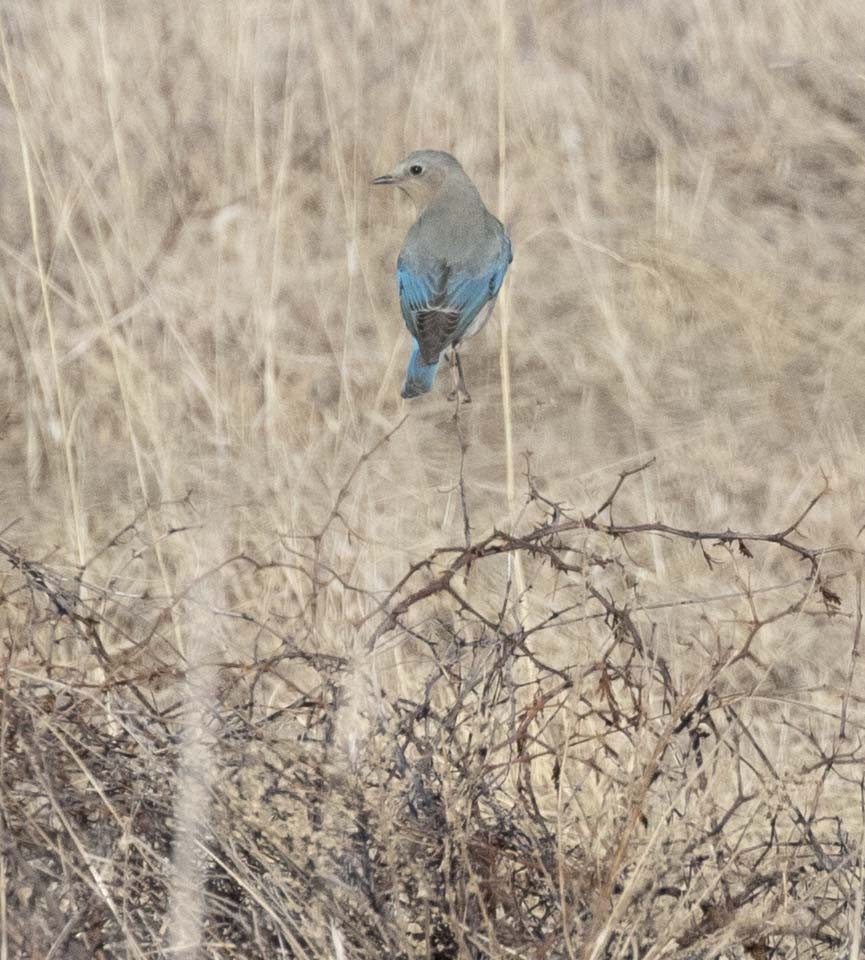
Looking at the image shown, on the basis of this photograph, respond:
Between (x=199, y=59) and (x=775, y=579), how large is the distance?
3.00 metres

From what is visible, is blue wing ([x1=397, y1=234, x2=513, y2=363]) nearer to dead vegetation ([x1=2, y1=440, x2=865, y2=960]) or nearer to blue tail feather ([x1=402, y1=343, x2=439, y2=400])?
blue tail feather ([x1=402, y1=343, x2=439, y2=400])

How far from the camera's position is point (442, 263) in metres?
4.21

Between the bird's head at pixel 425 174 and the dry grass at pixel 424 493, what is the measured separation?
251 millimetres

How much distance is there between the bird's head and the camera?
4402mm

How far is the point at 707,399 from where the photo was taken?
17.7 feet

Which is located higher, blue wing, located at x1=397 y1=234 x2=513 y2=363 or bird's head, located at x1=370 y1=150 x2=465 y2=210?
bird's head, located at x1=370 y1=150 x2=465 y2=210

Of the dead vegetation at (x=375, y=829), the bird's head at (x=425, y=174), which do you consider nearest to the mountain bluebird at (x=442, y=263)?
the bird's head at (x=425, y=174)

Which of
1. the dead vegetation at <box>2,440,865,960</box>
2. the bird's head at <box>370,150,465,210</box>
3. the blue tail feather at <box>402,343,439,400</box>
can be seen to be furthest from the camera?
the bird's head at <box>370,150,465,210</box>

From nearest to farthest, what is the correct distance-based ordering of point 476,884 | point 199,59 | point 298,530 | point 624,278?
point 476,884 < point 298,530 < point 624,278 < point 199,59

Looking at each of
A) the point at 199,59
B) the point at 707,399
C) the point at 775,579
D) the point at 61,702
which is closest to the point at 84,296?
the point at 199,59

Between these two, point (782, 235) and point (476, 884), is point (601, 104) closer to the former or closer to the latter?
point (782, 235)

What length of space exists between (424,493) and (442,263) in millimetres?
668

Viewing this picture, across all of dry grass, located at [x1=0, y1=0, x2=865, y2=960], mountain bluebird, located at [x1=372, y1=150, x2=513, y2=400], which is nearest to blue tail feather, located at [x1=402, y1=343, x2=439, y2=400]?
mountain bluebird, located at [x1=372, y1=150, x2=513, y2=400]

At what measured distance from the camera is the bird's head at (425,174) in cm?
440
